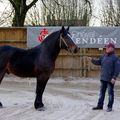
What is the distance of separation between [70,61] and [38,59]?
30.1ft

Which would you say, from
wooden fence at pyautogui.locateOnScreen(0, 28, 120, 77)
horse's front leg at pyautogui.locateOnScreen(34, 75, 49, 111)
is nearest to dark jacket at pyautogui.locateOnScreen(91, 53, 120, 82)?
horse's front leg at pyautogui.locateOnScreen(34, 75, 49, 111)

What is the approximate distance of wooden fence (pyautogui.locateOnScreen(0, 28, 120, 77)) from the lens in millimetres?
18984

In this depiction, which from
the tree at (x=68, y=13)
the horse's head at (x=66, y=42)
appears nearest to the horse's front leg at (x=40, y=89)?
the horse's head at (x=66, y=42)

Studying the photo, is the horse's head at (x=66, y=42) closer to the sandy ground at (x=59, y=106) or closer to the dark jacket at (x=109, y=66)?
the dark jacket at (x=109, y=66)

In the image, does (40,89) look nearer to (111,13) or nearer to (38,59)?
(38,59)

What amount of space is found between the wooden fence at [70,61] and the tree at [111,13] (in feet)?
74.8

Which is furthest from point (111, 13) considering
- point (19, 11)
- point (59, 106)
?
point (59, 106)

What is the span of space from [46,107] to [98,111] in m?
1.39

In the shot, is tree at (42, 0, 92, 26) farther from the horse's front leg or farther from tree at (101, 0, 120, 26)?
the horse's front leg

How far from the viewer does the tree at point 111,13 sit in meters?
41.9

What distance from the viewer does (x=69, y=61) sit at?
19.2 m

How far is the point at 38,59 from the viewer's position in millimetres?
10031

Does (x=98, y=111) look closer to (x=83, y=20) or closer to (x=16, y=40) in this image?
(x=16, y=40)

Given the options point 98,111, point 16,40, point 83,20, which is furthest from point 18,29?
point 83,20
